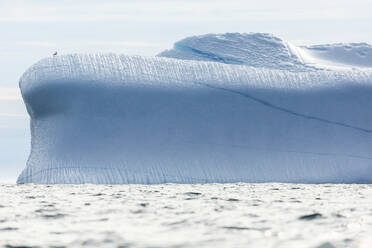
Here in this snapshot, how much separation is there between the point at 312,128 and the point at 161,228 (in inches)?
186

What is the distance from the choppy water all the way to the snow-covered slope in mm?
3724

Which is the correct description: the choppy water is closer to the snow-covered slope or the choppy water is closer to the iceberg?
the iceberg

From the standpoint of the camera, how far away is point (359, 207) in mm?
4191

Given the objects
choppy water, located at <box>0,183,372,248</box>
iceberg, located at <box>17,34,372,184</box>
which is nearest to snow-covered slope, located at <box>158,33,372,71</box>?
iceberg, located at <box>17,34,372,184</box>

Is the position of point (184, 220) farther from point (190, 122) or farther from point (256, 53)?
point (256, 53)

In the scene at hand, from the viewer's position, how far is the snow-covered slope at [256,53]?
8.70 meters

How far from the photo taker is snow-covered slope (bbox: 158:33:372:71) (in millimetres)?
8703

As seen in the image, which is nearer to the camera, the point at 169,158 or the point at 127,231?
the point at 127,231

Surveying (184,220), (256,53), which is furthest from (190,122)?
(184,220)

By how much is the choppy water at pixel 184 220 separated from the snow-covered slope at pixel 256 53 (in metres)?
3.72

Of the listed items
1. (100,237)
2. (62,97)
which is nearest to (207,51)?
(62,97)

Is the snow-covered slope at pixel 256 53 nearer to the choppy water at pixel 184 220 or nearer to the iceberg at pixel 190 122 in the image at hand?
the iceberg at pixel 190 122

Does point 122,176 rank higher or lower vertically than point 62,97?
lower

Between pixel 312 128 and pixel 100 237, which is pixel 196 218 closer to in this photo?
pixel 100 237
